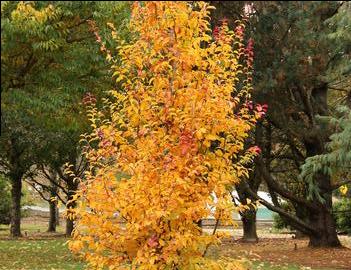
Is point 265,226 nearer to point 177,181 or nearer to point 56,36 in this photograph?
point 56,36

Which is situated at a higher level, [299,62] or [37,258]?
[299,62]

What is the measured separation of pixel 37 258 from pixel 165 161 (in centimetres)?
1103

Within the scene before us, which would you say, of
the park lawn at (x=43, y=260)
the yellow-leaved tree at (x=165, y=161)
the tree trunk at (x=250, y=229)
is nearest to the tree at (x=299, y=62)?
the park lawn at (x=43, y=260)

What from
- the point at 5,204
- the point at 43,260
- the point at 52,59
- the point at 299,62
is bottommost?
the point at 43,260

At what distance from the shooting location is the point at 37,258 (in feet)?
52.9

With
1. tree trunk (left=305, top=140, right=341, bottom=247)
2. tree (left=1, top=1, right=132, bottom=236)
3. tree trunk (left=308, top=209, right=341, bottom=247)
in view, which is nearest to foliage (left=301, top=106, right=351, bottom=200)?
tree (left=1, top=1, right=132, bottom=236)

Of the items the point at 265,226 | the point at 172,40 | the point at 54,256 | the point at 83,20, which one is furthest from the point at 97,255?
the point at 265,226

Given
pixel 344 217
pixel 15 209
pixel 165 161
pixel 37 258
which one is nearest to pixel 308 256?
pixel 37 258

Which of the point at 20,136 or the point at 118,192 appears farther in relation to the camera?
the point at 20,136

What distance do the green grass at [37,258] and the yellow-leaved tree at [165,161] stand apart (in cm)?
705

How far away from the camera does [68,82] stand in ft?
40.8

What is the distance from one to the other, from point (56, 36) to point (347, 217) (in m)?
25.6

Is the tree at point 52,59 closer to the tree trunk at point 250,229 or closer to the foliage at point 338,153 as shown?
the foliage at point 338,153

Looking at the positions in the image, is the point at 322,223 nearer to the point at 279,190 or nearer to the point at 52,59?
the point at 279,190
